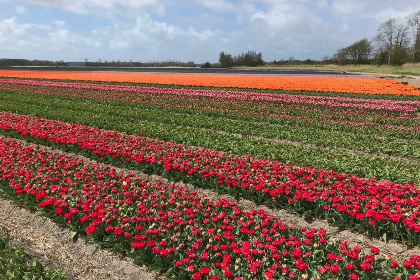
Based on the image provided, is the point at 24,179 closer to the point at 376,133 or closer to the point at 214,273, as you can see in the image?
the point at 214,273

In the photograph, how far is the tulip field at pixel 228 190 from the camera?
514 centimetres

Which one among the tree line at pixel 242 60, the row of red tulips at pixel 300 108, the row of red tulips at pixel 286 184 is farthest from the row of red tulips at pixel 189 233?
the tree line at pixel 242 60

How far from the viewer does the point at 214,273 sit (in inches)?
193

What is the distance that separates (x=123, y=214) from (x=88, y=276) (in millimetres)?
1379

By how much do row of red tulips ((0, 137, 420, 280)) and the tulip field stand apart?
0.02 meters

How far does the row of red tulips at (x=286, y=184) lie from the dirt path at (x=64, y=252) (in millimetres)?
3003

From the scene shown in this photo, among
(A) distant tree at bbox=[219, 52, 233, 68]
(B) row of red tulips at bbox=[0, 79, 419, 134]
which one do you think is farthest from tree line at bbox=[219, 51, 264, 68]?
(B) row of red tulips at bbox=[0, 79, 419, 134]

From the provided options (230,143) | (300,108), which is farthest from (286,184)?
(300,108)

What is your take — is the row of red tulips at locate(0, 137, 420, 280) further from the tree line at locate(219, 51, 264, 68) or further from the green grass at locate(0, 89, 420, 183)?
the tree line at locate(219, 51, 264, 68)

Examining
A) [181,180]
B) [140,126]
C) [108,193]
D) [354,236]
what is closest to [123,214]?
[108,193]

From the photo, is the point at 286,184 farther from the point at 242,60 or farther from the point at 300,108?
the point at 242,60

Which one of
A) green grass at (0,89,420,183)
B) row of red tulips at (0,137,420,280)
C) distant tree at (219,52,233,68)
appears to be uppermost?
distant tree at (219,52,233,68)

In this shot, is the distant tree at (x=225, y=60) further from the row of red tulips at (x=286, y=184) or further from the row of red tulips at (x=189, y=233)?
the row of red tulips at (x=189, y=233)

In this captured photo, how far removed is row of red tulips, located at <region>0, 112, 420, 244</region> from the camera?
20.5 ft
